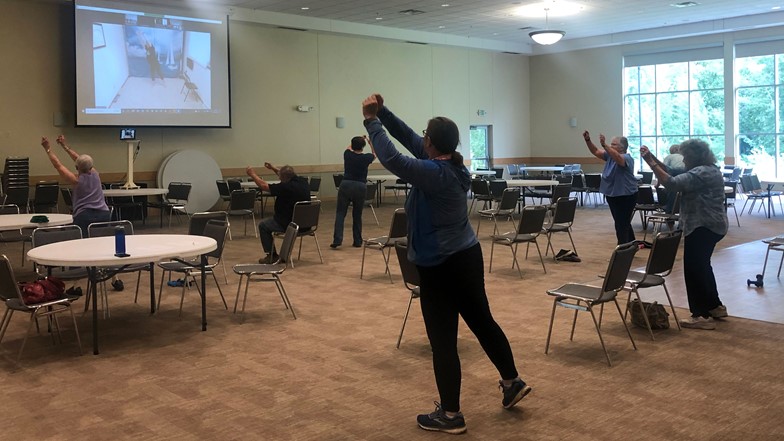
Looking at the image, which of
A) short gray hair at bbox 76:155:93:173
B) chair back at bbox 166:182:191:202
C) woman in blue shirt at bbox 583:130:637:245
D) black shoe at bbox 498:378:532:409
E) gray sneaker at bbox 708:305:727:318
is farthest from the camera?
chair back at bbox 166:182:191:202

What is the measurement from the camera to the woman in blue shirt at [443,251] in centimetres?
Result: 369

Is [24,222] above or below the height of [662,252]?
above

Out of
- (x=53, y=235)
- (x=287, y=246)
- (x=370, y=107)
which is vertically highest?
(x=370, y=107)

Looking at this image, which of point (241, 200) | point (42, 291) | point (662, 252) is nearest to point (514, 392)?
point (662, 252)

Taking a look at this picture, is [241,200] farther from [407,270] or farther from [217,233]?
[407,270]

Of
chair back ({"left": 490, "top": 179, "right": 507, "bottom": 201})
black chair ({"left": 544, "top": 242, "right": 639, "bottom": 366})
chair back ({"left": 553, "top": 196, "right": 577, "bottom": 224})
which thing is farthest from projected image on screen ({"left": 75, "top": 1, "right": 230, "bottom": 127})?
black chair ({"left": 544, "top": 242, "right": 639, "bottom": 366})

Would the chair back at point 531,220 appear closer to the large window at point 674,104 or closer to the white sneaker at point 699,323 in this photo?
the white sneaker at point 699,323

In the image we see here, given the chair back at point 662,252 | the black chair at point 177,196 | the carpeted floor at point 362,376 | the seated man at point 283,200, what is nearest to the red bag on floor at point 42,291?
the carpeted floor at point 362,376

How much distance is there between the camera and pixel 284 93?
1775cm

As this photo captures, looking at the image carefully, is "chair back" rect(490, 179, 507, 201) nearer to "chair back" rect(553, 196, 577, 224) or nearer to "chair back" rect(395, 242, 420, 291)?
"chair back" rect(553, 196, 577, 224)

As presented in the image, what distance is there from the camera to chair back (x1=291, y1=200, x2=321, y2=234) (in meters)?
8.98

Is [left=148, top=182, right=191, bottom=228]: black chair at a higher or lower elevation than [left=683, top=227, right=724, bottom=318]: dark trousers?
higher

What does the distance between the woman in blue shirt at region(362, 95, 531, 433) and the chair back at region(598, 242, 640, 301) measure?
→ 1.42 m

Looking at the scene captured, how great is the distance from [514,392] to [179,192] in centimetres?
1071
